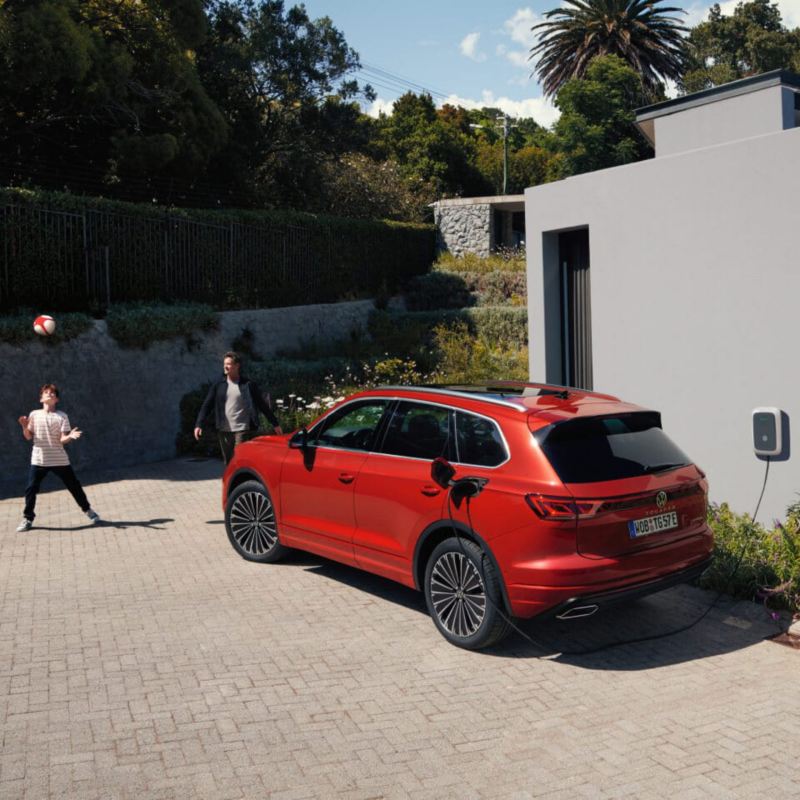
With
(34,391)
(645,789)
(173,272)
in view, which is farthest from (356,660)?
(173,272)

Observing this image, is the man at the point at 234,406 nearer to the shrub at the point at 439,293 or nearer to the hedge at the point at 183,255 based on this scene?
the hedge at the point at 183,255

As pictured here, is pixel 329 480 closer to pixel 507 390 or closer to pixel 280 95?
pixel 507 390

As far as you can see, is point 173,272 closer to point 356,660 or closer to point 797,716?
point 356,660

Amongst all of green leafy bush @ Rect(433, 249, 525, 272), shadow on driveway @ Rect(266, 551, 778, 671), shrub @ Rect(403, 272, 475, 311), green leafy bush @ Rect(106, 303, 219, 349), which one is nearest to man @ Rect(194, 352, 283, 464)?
shadow on driveway @ Rect(266, 551, 778, 671)

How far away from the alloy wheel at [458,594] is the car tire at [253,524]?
2.15 m

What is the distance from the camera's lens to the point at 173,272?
16.6 meters

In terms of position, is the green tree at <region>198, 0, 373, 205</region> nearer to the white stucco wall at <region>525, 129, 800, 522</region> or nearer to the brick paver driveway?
the white stucco wall at <region>525, 129, 800, 522</region>

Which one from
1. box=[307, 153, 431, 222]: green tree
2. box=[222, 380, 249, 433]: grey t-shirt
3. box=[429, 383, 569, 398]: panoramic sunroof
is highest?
box=[307, 153, 431, 222]: green tree

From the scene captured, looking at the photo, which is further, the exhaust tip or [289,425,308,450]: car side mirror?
[289,425,308,450]: car side mirror

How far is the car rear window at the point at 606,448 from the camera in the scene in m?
5.59

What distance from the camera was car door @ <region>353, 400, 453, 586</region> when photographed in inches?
243

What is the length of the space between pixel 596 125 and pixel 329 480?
34363 mm

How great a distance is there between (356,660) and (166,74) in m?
16.3

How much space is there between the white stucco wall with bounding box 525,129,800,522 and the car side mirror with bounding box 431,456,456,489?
3575mm
